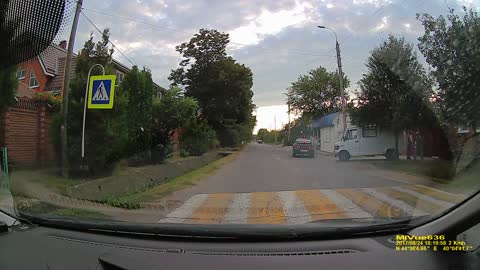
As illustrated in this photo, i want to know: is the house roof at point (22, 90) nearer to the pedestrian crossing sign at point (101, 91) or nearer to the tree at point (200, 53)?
the pedestrian crossing sign at point (101, 91)

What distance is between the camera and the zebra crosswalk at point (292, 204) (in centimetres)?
573

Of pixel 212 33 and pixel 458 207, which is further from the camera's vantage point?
pixel 212 33

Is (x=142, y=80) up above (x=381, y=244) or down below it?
above

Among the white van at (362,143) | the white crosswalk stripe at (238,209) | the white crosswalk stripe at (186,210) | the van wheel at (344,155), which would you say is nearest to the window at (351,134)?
the white van at (362,143)

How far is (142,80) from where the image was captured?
51.4 feet

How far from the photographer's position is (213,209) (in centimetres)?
732

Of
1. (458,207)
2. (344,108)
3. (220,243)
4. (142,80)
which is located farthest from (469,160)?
(344,108)

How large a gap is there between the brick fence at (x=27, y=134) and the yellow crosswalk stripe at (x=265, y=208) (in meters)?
6.58

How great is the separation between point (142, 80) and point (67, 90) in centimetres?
431

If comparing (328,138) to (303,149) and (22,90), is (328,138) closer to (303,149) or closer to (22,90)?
(303,149)

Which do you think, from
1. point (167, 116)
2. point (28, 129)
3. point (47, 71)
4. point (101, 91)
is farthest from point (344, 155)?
point (47, 71)

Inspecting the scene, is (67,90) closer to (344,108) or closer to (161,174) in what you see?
(161,174)

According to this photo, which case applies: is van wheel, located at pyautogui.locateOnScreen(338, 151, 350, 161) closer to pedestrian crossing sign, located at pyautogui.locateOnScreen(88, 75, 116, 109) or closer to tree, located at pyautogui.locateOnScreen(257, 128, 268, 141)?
pedestrian crossing sign, located at pyautogui.locateOnScreen(88, 75, 116, 109)

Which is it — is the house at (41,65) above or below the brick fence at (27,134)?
above
